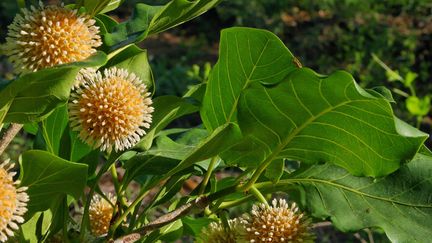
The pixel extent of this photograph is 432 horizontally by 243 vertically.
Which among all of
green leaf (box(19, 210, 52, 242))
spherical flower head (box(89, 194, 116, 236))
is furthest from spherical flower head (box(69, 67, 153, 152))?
spherical flower head (box(89, 194, 116, 236))

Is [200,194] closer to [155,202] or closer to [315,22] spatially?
[155,202]

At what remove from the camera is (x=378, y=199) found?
3.66 ft

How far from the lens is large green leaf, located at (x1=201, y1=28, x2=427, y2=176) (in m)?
0.97

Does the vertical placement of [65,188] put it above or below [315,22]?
above

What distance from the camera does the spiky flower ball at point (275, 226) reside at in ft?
3.80

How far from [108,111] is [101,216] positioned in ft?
1.02

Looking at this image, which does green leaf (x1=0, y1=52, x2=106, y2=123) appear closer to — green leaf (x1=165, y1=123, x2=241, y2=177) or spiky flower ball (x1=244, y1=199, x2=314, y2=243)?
green leaf (x1=165, y1=123, x2=241, y2=177)

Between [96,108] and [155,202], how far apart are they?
0.19m

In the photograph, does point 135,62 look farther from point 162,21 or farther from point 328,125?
point 328,125

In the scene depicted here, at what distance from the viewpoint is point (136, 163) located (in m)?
1.23

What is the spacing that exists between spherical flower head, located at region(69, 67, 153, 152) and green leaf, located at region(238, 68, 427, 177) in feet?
0.56

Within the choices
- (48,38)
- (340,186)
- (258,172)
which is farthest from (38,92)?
(340,186)

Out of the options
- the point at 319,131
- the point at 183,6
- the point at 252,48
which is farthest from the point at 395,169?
the point at 183,6

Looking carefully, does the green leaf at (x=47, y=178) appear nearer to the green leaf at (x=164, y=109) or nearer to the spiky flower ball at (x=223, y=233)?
the green leaf at (x=164, y=109)
